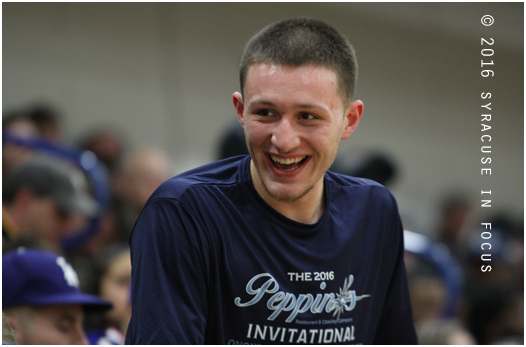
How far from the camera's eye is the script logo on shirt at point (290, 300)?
202 centimetres

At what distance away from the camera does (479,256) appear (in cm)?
664

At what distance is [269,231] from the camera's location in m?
2.08

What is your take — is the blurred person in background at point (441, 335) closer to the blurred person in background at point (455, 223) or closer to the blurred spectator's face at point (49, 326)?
the blurred spectator's face at point (49, 326)

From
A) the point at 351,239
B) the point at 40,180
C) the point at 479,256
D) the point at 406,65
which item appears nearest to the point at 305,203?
the point at 351,239

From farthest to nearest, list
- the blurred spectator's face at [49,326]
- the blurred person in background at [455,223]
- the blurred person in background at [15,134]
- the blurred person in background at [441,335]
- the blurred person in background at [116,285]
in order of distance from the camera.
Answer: the blurred person in background at [455,223], the blurred person in background at [15,134], the blurred person in background at [441,335], the blurred person in background at [116,285], the blurred spectator's face at [49,326]

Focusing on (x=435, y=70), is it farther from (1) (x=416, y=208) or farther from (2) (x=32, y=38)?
(2) (x=32, y=38)

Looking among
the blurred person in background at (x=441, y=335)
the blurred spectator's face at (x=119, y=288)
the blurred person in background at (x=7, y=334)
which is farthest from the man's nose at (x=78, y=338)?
the blurred person in background at (x=441, y=335)

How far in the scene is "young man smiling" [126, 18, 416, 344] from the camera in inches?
75.2

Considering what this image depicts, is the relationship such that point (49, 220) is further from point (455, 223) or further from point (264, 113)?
point (455, 223)

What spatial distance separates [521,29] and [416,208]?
300cm

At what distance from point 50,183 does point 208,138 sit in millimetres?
4868

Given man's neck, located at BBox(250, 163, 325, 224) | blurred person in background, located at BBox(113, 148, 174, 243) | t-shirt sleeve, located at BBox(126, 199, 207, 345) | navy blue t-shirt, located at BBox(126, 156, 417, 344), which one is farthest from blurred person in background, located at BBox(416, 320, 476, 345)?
blurred person in background, located at BBox(113, 148, 174, 243)

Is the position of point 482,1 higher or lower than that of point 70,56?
higher

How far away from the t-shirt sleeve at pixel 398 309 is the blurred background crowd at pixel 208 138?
3.40 ft
